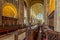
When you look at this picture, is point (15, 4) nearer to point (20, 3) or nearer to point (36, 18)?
point (20, 3)

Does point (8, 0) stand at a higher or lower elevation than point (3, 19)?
higher

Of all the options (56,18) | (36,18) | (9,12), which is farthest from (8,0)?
(36,18)

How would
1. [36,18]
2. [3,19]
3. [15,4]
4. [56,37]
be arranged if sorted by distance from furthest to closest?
[36,18], [15,4], [3,19], [56,37]

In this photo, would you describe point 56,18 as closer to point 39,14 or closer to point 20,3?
point 20,3

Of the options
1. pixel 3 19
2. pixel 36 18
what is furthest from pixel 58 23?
pixel 36 18

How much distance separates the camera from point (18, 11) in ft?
55.0

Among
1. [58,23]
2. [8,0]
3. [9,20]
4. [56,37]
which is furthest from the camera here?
[8,0]

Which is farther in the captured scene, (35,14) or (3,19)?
(35,14)

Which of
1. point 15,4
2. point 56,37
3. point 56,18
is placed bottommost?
point 56,37

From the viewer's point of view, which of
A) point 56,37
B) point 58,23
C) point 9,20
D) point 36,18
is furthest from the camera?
point 36,18

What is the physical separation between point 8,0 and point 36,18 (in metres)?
21.9

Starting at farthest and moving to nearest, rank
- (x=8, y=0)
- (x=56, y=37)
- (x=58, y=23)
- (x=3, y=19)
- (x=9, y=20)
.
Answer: (x=8, y=0) < (x=9, y=20) < (x=3, y=19) < (x=58, y=23) < (x=56, y=37)

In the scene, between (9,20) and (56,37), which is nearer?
(56,37)

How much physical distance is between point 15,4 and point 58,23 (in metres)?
13.0
